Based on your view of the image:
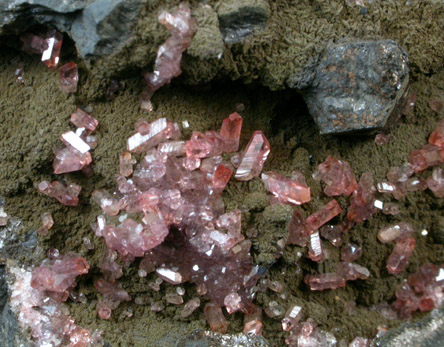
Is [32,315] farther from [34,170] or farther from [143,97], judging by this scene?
[143,97]

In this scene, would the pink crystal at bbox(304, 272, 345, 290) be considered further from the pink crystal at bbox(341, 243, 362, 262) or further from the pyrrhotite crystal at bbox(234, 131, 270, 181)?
the pyrrhotite crystal at bbox(234, 131, 270, 181)

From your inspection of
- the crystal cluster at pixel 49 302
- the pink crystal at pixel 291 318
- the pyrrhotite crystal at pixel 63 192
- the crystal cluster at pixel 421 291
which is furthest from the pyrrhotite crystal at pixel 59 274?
the crystal cluster at pixel 421 291

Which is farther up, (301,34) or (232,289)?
(301,34)

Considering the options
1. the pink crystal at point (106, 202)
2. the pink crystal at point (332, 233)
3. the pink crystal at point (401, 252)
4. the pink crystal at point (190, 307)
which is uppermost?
the pink crystal at point (106, 202)

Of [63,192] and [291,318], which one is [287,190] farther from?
[63,192]

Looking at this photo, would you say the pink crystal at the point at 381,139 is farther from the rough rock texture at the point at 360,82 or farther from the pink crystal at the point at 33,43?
the pink crystal at the point at 33,43

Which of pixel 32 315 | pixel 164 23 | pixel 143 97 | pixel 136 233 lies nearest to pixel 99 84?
pixel 143 97
